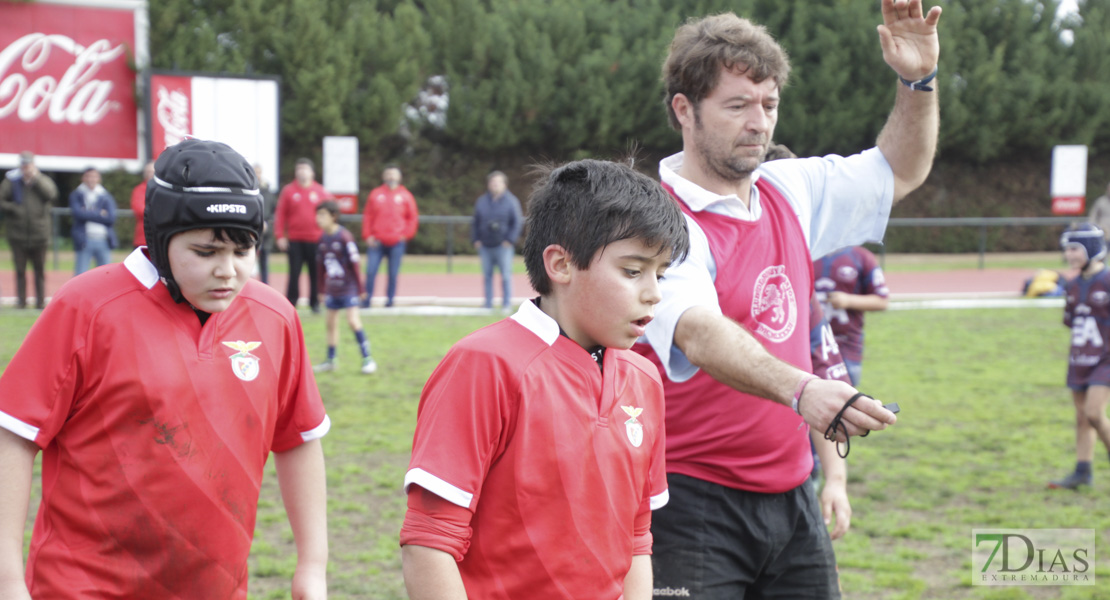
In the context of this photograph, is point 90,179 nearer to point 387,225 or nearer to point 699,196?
point 387,225

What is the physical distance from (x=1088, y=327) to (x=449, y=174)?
23.0 meters

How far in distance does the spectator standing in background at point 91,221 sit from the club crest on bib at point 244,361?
A: 1335cm

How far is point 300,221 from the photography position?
14359 millimetres

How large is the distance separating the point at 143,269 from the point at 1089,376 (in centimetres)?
600

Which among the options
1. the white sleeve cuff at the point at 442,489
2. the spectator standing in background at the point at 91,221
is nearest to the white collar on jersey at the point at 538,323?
the white sleeve cuff at the point at 442,489

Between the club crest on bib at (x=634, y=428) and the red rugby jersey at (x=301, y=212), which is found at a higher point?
the club crest on bib at (x=634, y=428)

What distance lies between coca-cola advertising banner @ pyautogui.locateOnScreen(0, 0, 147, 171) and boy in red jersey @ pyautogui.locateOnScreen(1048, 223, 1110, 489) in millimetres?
21452

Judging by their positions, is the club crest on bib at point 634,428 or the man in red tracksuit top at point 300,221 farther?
the man in red tracksuit top at point 300,221

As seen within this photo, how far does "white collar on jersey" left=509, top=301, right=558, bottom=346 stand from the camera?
6.82 feet

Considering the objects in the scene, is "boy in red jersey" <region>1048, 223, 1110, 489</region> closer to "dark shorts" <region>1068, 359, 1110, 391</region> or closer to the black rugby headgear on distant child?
"dark shorts" <region>1068, 359, 1110, 391</region>

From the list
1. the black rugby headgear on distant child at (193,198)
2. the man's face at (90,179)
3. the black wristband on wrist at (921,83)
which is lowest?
the man's face at (90,179)

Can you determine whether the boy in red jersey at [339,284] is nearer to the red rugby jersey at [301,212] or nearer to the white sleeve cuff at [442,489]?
the red rugby jersey at [301,212]

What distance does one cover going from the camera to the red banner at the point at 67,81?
883 inches

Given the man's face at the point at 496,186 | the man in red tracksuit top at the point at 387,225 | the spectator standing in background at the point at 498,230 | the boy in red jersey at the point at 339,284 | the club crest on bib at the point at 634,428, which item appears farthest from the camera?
the man's face at the point at 496,186
